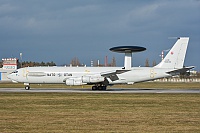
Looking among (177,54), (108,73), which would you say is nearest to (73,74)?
(108,73)

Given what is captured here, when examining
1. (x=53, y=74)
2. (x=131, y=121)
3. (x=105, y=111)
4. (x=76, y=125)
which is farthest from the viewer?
(x=53, y=74)

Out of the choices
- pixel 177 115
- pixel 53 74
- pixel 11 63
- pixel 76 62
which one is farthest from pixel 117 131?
pixel 76 62

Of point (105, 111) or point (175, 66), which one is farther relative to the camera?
point (175, 66)

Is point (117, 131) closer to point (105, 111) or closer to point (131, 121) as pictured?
point (131, 121)

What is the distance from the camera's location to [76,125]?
1861 cm

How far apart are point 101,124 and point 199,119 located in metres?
5.62

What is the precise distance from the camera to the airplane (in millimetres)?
55094

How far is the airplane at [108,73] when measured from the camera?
55.1m

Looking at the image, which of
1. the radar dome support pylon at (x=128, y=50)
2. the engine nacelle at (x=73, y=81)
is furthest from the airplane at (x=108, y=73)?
the engine nacelle at (x=73, y=81)

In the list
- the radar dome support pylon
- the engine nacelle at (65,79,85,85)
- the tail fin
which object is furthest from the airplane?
the engine nacelle at (65,79,85,85)

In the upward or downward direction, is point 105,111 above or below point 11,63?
below

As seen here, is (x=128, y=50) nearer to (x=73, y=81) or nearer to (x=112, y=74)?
(x=112, y=74)

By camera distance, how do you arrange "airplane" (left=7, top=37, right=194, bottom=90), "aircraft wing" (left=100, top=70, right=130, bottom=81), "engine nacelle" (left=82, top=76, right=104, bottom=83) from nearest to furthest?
"engine nacelle" (left=82, top=76, right=104, bottom=83), "aircraft wing" (left=100, top=70, right=130, bottom=81), "airplane" (left=7, top=37, right=194, bottom=90)

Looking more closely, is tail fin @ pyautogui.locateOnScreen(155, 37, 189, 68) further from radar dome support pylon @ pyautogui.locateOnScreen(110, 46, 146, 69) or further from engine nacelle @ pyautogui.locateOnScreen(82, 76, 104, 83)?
engine nacelle @ pyautogui.locateOnScreen(82, 76, 104, 83)
